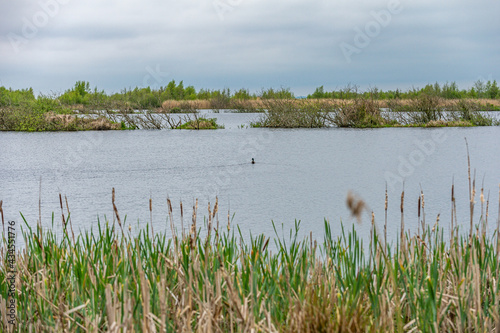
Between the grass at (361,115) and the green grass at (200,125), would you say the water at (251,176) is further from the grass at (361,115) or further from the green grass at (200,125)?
the green grass at (200,125)

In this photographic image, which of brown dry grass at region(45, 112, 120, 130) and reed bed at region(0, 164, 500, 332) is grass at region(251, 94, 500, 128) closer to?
brown dry grass at region(45, 112, 120, 130)

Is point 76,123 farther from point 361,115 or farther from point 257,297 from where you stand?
point 257,297

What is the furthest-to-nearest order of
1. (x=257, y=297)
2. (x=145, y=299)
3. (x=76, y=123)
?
(x=76, y=123) < (x=257, y=297) < (x=145, y=299)

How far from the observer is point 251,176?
13.8 m

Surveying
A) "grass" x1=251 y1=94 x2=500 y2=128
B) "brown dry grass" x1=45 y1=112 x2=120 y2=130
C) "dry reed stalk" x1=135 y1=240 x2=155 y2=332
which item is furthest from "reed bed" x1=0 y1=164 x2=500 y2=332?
"brown dry grass" x1=45 y1=112 x2=120 y2=130

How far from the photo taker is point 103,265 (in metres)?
4.31

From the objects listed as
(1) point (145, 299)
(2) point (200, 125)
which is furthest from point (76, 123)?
(1) point (145, 299)

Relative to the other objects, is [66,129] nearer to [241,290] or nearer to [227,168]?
[227,168]

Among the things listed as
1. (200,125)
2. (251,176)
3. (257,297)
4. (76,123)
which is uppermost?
(76,123)

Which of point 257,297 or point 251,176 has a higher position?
point 257,297

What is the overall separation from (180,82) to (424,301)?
6412cm

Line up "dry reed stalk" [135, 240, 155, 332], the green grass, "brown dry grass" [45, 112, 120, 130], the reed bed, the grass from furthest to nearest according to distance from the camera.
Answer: the green grass
the grass
"brown dry grass" [45, 112, 120, 130]
the reed bed
"dry reed stalk" [135, 240, 155, 332]

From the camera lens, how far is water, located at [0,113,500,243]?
30.2 ft

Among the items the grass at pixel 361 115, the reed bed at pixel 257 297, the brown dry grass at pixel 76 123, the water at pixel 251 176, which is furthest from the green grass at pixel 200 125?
the reed bed at pixel 257 297
